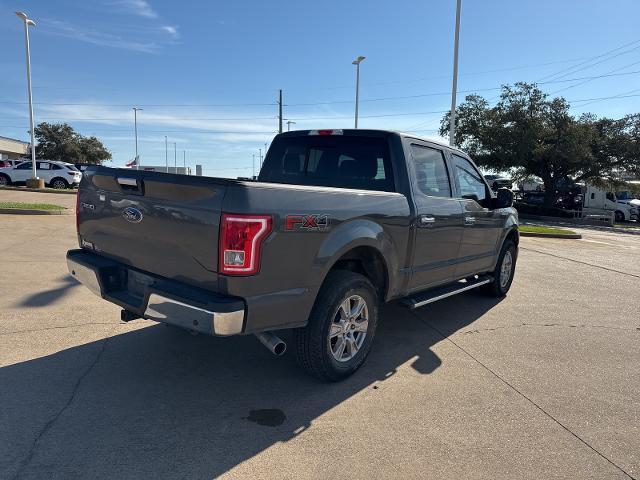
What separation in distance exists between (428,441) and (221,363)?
186 cm

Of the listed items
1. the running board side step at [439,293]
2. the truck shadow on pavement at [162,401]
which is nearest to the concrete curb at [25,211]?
the truck shadow on pavement at [162,401]

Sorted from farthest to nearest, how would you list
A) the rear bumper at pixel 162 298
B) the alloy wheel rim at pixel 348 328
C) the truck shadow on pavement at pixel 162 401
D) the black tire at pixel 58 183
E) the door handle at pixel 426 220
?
the black tire at pixel 58 183 < the door handle at pixel 426 220 < the alloy wheel rim at pixel 348 328 < the rear bumper at pixel 162 298 < the truck shadow on pavement at pixel 162 401

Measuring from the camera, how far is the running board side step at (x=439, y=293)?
14.4 ft

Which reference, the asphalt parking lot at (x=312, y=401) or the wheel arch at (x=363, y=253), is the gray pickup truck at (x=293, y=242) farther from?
the asphalt parking lot at (x=312, y=401)

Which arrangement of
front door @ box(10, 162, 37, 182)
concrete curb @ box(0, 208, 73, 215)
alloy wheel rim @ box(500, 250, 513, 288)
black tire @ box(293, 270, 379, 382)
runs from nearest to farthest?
black tire @ box(293, 270, 379, 382), alloy wheel rim @ box(500, 250, 513, 288), concrete curb @ box(0, 208, 73, 215), front door @ box(10, 162, 37, 182)

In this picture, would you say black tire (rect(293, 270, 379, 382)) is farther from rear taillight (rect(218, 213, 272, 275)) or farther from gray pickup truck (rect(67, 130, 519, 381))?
rear taillight (rect(218, 213, 272, 275))

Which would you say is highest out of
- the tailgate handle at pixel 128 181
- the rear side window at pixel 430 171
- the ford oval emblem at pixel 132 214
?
the rear side window at pixel 430 171

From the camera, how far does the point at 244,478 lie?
2.52m

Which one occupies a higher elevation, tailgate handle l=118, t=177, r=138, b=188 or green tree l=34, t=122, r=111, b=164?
green tree l=34, t=122, r=111, b=164

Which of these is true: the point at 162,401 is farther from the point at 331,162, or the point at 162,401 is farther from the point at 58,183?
the point at 58,183

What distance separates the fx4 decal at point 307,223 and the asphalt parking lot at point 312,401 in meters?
1.27

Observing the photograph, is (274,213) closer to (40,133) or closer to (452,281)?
(452,281)

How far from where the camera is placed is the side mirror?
5.93 m

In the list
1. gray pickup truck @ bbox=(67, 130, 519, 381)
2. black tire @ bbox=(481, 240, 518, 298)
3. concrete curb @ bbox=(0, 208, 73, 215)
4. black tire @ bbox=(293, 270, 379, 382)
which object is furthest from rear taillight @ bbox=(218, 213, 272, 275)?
concrete curb @ bbox=(0, 208, 73, 215)
